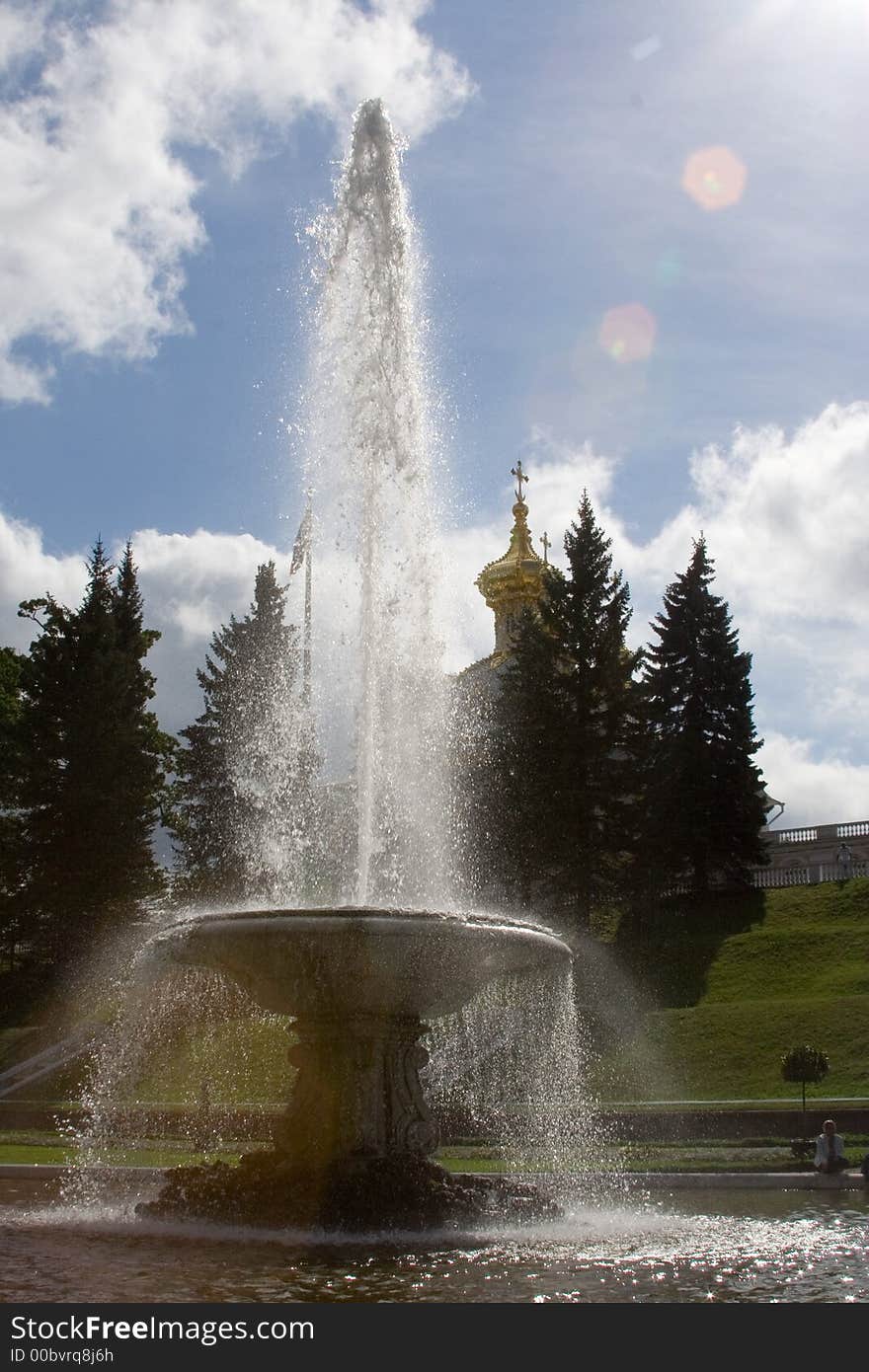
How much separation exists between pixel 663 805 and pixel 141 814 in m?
13.7

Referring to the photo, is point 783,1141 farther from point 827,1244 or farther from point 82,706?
point 82,706

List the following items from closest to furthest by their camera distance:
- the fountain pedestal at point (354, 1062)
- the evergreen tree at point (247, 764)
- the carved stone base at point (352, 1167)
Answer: the carved stone base at point (352, 1167), the fountain pedestal at point (354, 1062), the evergreen tree at point (247, 764)

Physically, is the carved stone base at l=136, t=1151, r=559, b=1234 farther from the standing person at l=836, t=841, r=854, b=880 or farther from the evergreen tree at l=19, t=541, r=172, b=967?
the standing person at l=836, t=841, r=854, b=880

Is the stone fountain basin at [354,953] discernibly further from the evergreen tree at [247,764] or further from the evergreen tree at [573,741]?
the evergreen tree at [573,741]

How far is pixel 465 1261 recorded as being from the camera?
8016 millimetres

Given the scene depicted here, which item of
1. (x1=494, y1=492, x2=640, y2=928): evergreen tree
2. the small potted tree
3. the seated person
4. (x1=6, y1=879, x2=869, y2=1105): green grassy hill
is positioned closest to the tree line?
(x1=494, y1=492, x2=640, y2=928): evergreen tree

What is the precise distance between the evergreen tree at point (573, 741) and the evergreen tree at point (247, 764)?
243 inches

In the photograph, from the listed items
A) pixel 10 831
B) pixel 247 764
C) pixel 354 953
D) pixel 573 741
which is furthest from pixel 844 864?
pixel 354 953

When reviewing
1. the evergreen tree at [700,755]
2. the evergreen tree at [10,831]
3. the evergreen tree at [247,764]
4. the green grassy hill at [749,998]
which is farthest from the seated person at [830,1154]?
the evergreen tree at [10,831]

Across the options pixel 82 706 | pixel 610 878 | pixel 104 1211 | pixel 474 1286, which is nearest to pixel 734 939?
pixel 610 878

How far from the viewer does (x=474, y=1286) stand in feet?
23.2

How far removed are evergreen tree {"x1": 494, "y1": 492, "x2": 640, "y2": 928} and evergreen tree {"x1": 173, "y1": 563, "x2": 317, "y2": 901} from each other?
6166 mm

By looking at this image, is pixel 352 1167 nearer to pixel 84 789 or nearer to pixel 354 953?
pixel 354 953

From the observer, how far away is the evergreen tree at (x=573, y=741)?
110 ft
